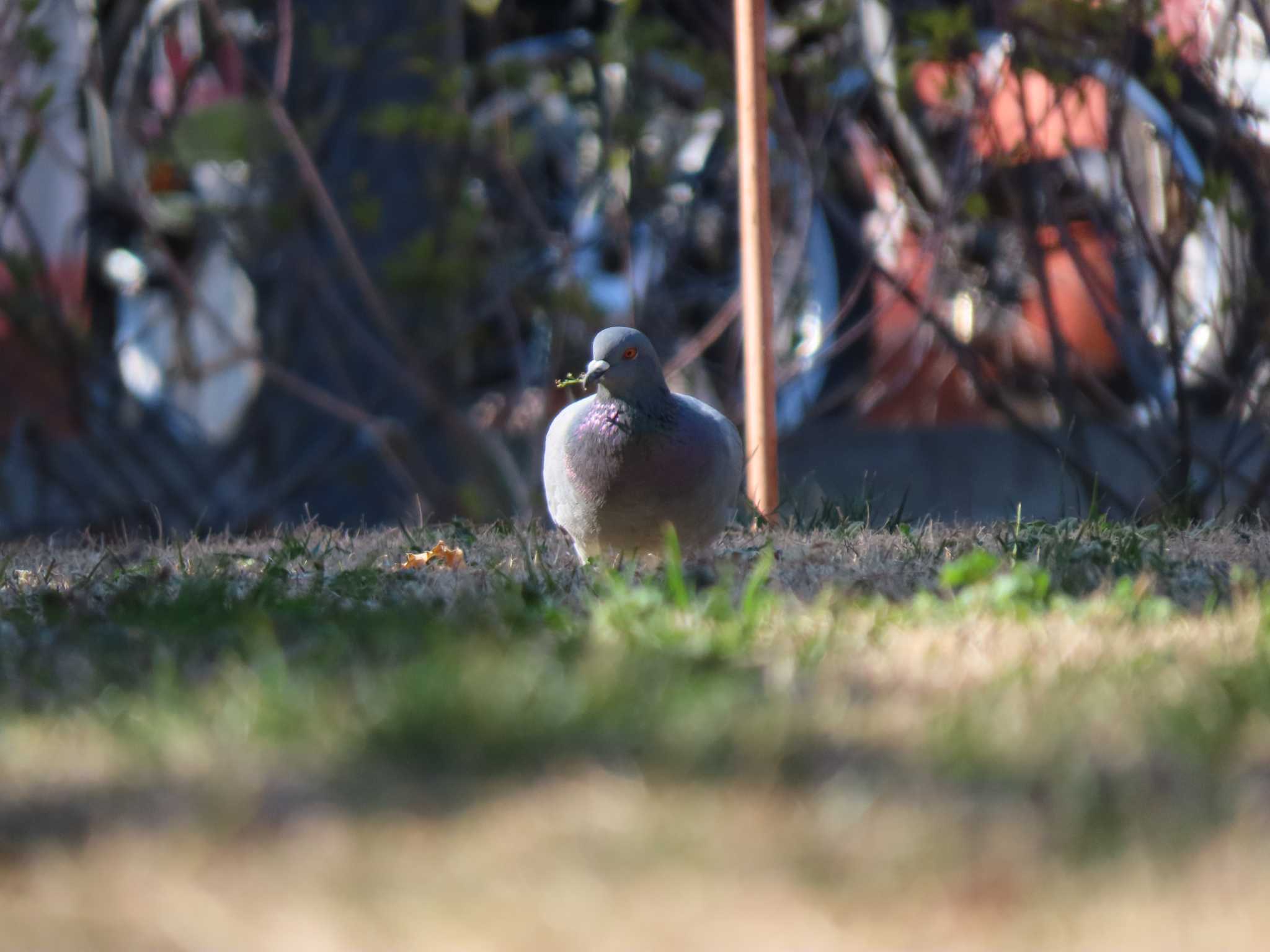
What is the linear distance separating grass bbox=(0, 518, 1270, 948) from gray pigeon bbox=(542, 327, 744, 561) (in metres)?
0.48

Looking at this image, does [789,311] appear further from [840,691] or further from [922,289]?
[840,691]

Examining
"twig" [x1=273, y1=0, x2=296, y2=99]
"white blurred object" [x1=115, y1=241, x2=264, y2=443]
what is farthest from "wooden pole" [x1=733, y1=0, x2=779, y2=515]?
"white blurred object" [x1=115, y1=241, x2=264, y2=443]

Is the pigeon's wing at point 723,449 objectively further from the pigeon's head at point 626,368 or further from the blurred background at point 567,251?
the blurred background at point 567,251

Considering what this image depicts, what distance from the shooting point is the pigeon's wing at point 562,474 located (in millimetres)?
4137

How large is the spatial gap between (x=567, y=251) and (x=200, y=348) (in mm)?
2677

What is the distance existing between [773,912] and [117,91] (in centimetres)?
644

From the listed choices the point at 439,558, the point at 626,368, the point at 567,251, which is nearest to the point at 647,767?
the point at 626,368

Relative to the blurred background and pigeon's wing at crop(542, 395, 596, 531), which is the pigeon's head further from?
the blurred background

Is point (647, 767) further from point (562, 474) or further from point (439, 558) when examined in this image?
point (439, 558)

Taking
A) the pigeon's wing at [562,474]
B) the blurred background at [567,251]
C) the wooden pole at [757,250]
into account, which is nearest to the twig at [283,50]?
the blurred background at [567,251]

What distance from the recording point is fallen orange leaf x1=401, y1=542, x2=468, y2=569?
4.39 metres

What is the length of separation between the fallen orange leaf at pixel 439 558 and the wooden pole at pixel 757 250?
1.05 meters

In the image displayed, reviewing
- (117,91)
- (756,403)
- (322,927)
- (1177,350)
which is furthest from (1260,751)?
(117,91)

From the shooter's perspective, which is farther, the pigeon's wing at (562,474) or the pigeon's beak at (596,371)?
the pigeon's wing at (562,474)
